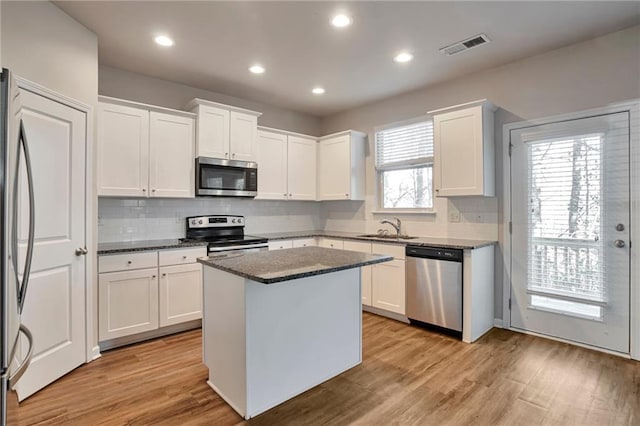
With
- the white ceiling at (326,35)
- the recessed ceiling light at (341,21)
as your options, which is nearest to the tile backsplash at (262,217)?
the white ceiling at (326,35)

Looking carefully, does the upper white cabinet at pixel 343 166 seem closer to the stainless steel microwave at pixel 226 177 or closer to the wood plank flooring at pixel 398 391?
the stainless steel microwave at pixel 226 177

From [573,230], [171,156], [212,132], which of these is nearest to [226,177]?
[212,132]

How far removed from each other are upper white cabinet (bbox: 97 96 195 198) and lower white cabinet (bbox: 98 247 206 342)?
68 cm

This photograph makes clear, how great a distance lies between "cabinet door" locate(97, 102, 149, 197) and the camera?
10.4ft

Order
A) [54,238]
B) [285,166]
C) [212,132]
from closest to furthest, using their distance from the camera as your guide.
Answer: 1. [54,238]
2. [212,132]
3. [285,166]

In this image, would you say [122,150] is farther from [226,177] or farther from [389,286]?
[389,286]

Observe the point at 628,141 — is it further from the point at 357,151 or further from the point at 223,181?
the point at 223,181

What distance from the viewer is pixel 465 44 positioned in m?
3.02

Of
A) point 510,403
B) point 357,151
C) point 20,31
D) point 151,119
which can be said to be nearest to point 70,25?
point 20,31

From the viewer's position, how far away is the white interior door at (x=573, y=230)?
9.34ft

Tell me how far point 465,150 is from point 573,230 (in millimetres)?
1209

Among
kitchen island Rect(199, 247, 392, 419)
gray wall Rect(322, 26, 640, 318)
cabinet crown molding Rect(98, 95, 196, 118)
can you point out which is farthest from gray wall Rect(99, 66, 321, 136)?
kitchen island Rect(199, 247, 392, 419)

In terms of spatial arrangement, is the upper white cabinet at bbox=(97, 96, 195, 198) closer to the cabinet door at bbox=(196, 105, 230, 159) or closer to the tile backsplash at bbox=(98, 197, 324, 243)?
the cabinet door at bbox=(196, 105, 230, 159)

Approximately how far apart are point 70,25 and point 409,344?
12.8ft
